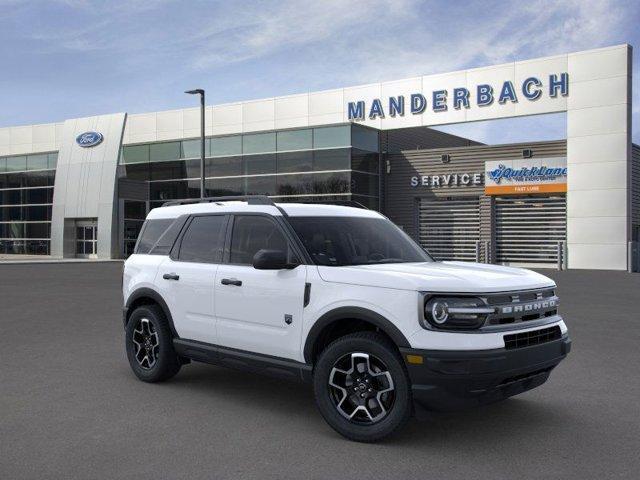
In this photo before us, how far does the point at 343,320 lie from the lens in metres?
5.18

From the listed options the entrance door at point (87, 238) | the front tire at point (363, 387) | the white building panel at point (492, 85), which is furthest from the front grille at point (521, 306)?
the entrance door at point (87, 238)

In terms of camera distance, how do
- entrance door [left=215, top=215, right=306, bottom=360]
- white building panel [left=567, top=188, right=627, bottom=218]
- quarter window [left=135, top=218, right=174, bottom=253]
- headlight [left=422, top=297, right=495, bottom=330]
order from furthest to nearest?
white building panel [left=567, top=188, right=627, bottom=218] < quarter window [left=135, top=218, right=174, bottom=253] < entrance door [left=215, top=215, right=306, bottom=360] < headlight [left=422, top=297, right=495, bottom=330]

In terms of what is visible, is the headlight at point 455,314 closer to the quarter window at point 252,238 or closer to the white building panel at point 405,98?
the quarter window at point 252,238

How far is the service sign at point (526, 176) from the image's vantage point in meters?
28.9

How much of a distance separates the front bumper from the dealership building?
831 inches

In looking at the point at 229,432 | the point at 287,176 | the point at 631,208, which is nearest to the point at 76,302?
the point at 229,432

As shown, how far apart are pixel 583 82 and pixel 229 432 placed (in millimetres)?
27158

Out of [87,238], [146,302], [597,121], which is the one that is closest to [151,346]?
[146,302]

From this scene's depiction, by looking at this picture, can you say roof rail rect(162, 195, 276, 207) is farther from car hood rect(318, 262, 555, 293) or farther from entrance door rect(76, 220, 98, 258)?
entrance door rect(76, 220, 98, 258)

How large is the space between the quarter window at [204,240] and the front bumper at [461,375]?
2.37 metres

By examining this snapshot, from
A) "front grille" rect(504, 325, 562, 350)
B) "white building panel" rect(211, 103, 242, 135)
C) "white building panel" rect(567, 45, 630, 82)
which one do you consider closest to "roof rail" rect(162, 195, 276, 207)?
"front grille" rect(504, 325, 562, 350)

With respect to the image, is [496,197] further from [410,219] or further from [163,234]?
[163,234]

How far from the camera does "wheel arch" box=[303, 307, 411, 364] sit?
4.73m

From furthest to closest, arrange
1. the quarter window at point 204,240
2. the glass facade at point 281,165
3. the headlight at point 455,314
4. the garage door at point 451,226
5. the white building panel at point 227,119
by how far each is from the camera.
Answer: the white building panel at point 227,119
the glass facade at point 281,165
the garage door at point 451,226
the quarter window at point 204,240
the headlight at point 455,314
